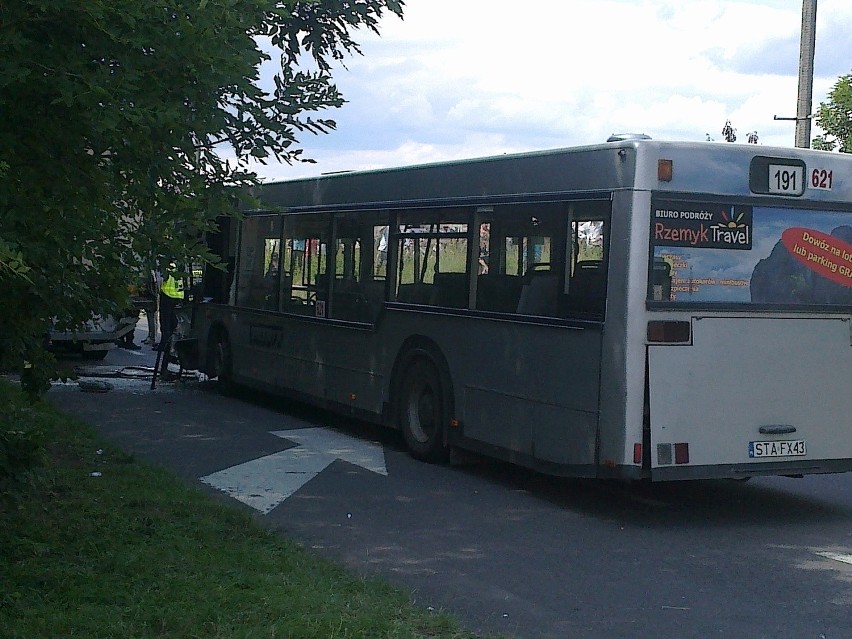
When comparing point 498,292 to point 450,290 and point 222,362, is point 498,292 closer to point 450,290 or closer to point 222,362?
point 450,290

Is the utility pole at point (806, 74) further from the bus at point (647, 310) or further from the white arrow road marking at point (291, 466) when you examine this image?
the bus at point (647, 310)

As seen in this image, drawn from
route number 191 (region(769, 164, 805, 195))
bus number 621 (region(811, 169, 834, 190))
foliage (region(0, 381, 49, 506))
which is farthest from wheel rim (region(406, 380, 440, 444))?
foliage (region(0, 381, 49, 506))

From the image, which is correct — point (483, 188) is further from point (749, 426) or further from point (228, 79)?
point (228, 79)

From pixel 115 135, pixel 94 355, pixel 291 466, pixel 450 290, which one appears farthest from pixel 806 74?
pixel 115 135

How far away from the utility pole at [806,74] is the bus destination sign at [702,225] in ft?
39.0

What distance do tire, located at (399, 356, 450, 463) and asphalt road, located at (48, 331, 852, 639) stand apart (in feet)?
0.65

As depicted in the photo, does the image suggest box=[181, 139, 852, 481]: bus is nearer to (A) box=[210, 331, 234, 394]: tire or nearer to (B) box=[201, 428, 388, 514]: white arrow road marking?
(B) box=[201, 428, 388, 514]: white arrow road marking

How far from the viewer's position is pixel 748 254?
937 centimetres

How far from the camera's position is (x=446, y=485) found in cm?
1076

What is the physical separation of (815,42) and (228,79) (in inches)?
651

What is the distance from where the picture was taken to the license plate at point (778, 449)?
9.34m

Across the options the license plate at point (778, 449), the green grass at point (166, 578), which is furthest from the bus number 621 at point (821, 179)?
the green grass at point (166, 578)

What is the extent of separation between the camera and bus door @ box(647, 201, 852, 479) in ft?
29.7

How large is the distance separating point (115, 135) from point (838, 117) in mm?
21571
